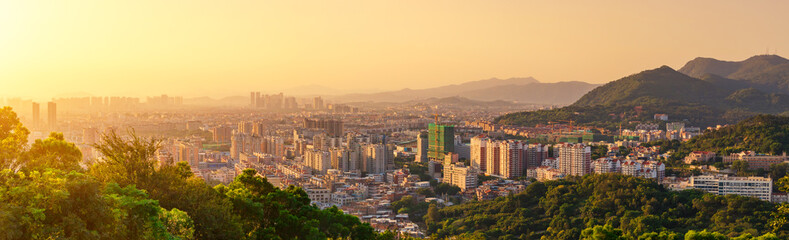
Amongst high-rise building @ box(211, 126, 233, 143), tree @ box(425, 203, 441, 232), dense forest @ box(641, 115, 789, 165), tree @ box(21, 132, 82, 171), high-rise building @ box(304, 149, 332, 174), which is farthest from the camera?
high-rise building @ box(211, 126, 233, 143)

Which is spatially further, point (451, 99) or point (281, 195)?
point (451, 99)

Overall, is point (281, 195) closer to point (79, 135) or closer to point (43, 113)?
point (79, 135)

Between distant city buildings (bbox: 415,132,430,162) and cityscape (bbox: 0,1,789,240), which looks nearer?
cityscape (bbox: 0,1,789,240)

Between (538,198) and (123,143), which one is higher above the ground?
(123,143)

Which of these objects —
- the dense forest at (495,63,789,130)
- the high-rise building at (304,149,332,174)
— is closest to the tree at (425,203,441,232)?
the high-rise building at (304,149,332,174)

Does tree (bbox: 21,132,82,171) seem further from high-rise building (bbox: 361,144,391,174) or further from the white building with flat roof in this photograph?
high-rise building (bbox: 361,144,391,174)

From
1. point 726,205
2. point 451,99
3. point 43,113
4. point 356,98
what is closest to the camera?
point 726,205

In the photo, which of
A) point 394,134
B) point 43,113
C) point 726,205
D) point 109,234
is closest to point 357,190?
point 726,205

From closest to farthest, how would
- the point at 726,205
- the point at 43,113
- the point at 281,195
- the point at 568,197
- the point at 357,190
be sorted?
1. the point at 281,195
2. the point at 726,205
3. the point at 568,197
4. the point at 357,190
5. the point at 43,113
